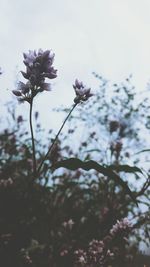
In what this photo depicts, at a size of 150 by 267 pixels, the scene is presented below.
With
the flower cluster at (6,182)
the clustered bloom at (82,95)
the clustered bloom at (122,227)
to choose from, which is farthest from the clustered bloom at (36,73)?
the flower cluster at (6,182)

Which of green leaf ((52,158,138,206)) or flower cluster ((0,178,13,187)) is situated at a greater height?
flower cluster ((0,178,13,187))

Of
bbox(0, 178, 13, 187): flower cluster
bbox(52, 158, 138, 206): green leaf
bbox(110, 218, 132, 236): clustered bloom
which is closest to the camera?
bbox(52, 158, 138, 206): green leaf

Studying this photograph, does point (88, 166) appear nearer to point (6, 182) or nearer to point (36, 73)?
point (36, 73)

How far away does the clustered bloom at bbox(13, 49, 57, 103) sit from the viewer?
2.39 m

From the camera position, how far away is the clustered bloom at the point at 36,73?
7.86 ft

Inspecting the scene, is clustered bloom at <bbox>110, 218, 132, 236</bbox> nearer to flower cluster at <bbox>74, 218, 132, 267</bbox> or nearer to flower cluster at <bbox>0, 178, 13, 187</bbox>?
flower cluster at <bbox>74, 218, 132, 267</bbox>

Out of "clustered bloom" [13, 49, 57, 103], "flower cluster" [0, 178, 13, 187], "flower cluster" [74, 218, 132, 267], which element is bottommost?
"flower cluster" [74, 218, 132, 267]

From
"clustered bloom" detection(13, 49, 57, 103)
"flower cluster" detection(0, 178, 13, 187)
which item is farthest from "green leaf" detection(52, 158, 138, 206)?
"flower cluster" detection(0, 178, 13, 187)

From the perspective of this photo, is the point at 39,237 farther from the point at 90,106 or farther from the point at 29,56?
the point at 90,106

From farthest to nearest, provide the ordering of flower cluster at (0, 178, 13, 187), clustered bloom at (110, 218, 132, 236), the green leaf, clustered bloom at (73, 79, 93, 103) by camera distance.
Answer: flower cluster at (0, 178, 13, 187) < clustered bloom at (110, 218, 132, 236) < clustered bloom at (73, 79, 93, 103) < the green leaf

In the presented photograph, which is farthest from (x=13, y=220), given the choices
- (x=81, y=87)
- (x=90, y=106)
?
(x=90, y=106)

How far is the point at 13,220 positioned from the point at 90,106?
931 cm

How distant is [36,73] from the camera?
239 centimetres

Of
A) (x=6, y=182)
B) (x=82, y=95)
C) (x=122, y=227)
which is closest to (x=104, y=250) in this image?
(x=122, y=227)
